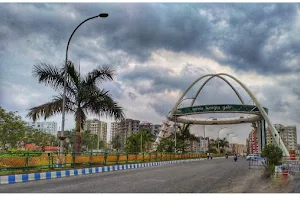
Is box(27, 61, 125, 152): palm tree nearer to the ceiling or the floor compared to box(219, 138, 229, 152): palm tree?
nearer to the ceiling

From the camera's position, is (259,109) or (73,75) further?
(259,109)

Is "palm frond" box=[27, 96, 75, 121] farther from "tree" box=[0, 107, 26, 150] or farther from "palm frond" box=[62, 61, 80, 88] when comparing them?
"tree" box=[0, 107, 26, 150]

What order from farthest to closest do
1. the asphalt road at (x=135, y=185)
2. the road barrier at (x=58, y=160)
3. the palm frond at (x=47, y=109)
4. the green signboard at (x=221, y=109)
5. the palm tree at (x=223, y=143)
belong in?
the palm tree at (x=223, y=143), the green signboard at (x=221, y=109), the palm frond at (x=47, y=109), the road barrier at (x=58, y=160), the asphalt road at (x=135, y=185)

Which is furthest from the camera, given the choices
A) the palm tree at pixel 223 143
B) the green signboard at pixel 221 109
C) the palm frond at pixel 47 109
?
the palm tree at pixel 223 143

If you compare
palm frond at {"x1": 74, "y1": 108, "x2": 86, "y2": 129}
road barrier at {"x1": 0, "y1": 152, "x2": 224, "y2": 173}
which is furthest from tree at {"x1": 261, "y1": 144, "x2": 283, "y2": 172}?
palm frond at {"x1": 74, "y1": 108, "x2": 86, "y2": 129}

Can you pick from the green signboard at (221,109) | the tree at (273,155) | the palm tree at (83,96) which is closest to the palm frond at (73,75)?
the palm tree at (83,96)

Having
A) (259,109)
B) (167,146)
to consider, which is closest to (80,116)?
(167,146)

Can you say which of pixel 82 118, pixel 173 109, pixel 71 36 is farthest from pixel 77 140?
pixel 173 109

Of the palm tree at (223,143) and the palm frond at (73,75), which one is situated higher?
the palm frond at (73,75)

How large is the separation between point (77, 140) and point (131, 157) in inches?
355

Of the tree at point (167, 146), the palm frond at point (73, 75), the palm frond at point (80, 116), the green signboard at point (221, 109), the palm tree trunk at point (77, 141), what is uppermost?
the green signboard at point (221, 109)

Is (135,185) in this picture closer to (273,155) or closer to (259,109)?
(273,155)

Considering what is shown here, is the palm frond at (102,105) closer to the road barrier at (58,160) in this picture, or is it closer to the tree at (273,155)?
the road barrier at (58,160)

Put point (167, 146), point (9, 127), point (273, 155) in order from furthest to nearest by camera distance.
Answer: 1. point (167, 146)
2. point (9, 127)
3. point (273, 155)
